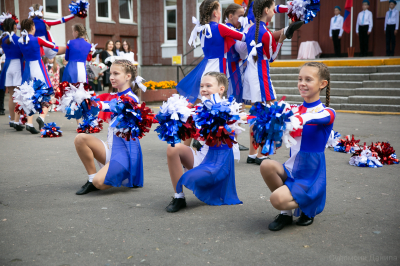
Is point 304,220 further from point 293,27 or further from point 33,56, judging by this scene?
point 33,56

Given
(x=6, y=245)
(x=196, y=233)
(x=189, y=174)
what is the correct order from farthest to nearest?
(x=189, y=174), (x=196, y=233), (x=6, y=245)

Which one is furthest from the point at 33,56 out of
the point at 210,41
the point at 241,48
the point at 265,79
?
the point at 265,79

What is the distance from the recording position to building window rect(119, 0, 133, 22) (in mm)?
22906

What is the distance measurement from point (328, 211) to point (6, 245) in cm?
258

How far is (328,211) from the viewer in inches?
138

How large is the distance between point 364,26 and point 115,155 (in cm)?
1461

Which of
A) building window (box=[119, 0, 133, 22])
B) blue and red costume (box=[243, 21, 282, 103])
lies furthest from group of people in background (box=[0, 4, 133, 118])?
building window (box=[119, 0, 133, 22])

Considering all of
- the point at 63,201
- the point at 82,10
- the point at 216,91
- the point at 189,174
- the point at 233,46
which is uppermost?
the point at 82,10

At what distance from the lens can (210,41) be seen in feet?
18.4

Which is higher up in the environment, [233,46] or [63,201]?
[233,46]

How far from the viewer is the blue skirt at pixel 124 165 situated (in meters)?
3.99

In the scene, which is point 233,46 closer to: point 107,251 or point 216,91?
point 216,91

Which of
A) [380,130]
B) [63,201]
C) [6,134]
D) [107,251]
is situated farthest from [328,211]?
[6,134]

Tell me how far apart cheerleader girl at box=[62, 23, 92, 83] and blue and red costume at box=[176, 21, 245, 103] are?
143 inches
